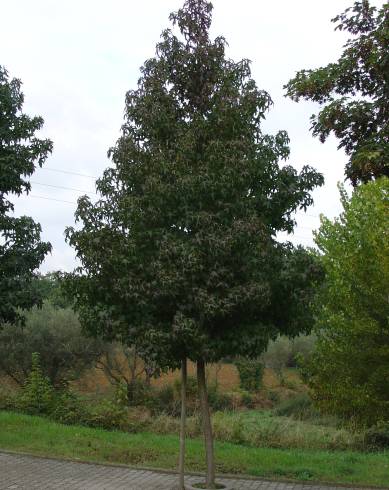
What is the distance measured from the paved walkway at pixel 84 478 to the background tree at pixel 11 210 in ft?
10.3

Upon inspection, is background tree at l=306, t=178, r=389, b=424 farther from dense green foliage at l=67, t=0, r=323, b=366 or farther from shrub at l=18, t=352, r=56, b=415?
shrub at l=18, t=352, r=56, b=415

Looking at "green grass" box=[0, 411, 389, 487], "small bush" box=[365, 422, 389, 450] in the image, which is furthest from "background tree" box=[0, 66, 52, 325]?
"small bush" box=[365, 422, 389, 450]

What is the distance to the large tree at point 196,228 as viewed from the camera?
7.89 m

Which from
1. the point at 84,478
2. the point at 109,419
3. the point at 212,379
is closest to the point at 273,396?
the point at 212,379

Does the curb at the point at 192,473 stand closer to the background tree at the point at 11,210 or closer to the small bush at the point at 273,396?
the background tree at the point at 11,210

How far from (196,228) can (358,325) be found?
7.41 m

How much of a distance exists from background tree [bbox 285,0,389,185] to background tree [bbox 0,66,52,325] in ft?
20.2

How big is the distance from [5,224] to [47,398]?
263 inches

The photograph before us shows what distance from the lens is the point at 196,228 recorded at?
8.12 m

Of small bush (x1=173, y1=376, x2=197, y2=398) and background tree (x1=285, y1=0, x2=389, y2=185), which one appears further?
small bush (x1=173, y1=376, x2=197, y2=398)

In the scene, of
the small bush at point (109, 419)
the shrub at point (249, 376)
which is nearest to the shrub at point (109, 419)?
the small bush at point (109, 419)

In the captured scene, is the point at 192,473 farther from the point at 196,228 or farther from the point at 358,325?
the point at 358,325

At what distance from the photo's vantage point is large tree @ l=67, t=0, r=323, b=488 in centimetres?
789

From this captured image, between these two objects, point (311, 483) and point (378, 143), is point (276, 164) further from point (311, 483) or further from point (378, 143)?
point (311, 483)
